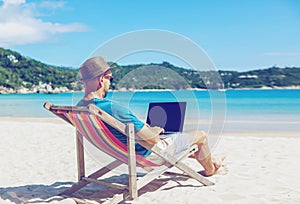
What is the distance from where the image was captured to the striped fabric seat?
337cm

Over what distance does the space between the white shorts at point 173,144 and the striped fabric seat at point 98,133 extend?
0.25 feet

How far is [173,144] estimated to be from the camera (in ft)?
12.5

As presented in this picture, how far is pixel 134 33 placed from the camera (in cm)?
387

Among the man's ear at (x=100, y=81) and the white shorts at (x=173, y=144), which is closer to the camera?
the man's ear at (x=100, y=81)

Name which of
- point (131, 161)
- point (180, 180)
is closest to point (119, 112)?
point (131, 161)

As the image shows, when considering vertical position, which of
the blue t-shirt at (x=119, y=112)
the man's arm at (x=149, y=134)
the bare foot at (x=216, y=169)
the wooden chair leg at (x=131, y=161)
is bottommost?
the bare foot at (x=216, y=169)

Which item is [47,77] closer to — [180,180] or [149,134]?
[180,180]

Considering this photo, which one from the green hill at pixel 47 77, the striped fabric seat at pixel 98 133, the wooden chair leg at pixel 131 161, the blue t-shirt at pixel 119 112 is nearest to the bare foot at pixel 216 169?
the striped fabric seat at pixel 98 133

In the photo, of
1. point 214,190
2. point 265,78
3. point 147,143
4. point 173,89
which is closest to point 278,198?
point 214,190

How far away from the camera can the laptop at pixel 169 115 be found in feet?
13.9

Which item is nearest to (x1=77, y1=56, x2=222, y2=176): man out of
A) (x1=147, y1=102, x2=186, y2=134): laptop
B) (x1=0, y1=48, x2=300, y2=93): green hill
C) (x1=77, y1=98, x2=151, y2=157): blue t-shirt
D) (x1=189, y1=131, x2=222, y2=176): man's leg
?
(x1=77, y1=98, x2=151, y2=157): blue t-shirt

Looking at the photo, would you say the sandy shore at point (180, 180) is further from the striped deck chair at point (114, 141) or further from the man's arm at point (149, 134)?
the man's arm at point (149, 134)

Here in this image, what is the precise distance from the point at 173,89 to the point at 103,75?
63.5 inches

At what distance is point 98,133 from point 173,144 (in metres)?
0.77
